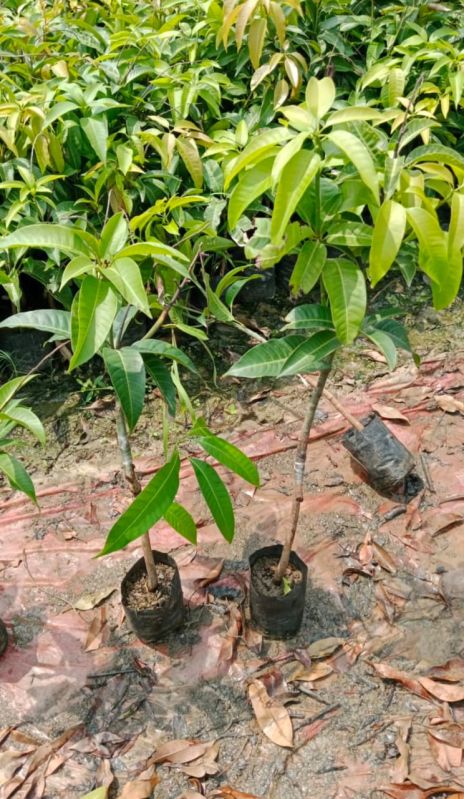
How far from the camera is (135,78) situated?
8.79 ft

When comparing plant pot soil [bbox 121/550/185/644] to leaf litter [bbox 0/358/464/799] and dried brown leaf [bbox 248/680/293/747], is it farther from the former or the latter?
dried brown leaf [bbox 248/680/293/747]

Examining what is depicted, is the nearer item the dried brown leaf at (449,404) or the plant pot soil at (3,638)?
the plant pot soil at (3,638)

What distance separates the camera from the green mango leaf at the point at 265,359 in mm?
1325

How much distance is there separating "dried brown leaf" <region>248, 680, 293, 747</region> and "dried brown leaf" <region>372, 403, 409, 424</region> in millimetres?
1277

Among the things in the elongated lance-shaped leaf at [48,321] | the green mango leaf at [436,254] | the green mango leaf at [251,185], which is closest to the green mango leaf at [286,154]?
the green mango leaf at [251,185]

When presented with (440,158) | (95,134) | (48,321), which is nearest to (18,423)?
(48,321)

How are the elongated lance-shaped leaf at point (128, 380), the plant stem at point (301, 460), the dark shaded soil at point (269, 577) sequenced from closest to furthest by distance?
1. the elongated lance-shaped leaf at point (128, 380)
2. the plant stem at point (301, 460)
3. the dark shaded soil at point (269, 577)

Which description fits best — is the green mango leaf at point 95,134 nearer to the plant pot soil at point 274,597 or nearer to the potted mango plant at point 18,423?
the potted mango plant at point 18,423

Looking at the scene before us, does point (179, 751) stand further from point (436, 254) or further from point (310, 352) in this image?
point (436, 254)

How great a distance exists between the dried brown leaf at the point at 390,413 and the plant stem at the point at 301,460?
1.01 meters

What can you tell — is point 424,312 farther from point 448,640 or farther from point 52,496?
point 52,496

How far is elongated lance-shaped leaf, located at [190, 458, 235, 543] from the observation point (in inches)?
50.8

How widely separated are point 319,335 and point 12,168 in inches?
71.8

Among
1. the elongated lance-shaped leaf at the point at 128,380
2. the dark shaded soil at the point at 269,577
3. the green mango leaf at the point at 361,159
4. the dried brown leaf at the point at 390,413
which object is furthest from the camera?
the dried brown leaf at the point at 390,413
